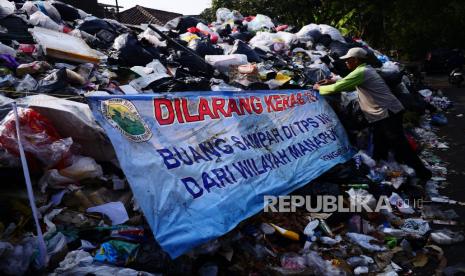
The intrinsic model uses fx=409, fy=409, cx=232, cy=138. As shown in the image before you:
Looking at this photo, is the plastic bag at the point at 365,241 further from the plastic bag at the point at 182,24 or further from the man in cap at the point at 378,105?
the plastic bag at the point at 182,24

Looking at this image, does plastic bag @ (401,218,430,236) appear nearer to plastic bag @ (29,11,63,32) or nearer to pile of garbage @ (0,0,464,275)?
Result: pile of garbage @ (0,0,464,275)

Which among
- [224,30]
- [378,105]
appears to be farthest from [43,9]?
[378,105]

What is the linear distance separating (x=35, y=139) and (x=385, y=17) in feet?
61.1

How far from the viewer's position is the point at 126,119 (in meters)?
2.84

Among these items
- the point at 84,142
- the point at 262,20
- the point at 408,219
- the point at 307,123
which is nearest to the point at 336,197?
the point at 408,219

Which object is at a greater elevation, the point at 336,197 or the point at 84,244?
the point at 84,244

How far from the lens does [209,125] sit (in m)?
3.43

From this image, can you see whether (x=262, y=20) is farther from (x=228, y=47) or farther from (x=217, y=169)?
(x=217, y=169)

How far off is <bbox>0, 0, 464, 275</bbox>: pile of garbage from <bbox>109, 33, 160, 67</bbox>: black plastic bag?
1 cm

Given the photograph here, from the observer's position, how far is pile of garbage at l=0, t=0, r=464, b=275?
263cm

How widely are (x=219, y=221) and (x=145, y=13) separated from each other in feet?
70.8

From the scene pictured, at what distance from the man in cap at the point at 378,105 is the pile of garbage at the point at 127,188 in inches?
6.4

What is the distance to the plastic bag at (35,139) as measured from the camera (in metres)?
2.75

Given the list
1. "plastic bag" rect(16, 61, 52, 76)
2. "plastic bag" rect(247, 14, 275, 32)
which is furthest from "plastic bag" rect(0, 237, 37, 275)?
"plastic bag" rect(247, 14, 275, 32)
